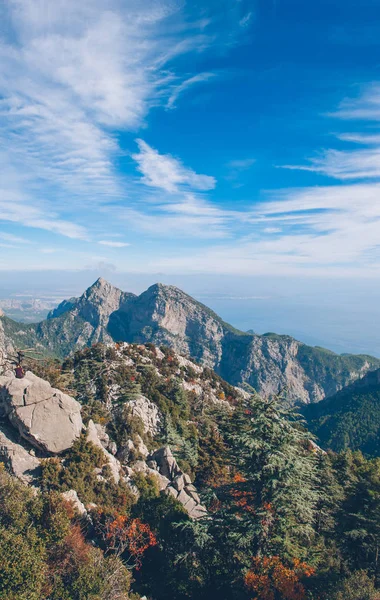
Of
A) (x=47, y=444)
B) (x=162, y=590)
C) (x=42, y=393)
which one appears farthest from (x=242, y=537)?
(x=42, y=393)

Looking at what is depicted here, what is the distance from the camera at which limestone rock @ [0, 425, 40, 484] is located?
61.6ft

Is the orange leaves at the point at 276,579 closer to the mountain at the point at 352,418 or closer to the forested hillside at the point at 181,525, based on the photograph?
the forested hillside at the point at 181,525

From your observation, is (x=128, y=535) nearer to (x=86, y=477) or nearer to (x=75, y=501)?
(x=75, y=501)

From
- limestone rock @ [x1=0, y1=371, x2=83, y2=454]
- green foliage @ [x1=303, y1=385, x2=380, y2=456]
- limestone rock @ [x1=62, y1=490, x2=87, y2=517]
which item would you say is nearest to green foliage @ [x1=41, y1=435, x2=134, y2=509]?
limestone rock @ [x1=62, y1=490, x2=87, y2=517]

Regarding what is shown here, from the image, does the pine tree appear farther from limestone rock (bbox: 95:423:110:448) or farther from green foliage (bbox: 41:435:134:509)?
limestone rock (bbox: 95:423:110:448)

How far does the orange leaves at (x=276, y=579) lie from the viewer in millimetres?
14773

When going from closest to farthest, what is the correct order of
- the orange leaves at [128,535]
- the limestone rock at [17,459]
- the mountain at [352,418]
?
the orange leaves at [128,535], the limestone rock at [17,459], the mountain at [352,418]

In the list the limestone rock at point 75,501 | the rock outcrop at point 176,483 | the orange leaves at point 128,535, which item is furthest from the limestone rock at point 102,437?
the orange leaves at point 128,535

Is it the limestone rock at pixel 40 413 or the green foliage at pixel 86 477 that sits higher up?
the limestone rock at pixel 40 413

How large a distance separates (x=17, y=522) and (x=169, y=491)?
1327cm

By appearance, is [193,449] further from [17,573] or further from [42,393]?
[17,573]

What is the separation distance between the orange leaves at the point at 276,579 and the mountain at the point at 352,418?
339ft

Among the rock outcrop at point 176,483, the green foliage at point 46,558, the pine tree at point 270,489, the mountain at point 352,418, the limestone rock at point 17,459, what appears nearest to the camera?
the green foliage at point 46,558

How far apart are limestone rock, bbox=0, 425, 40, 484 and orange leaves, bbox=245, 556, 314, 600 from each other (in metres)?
13.2
